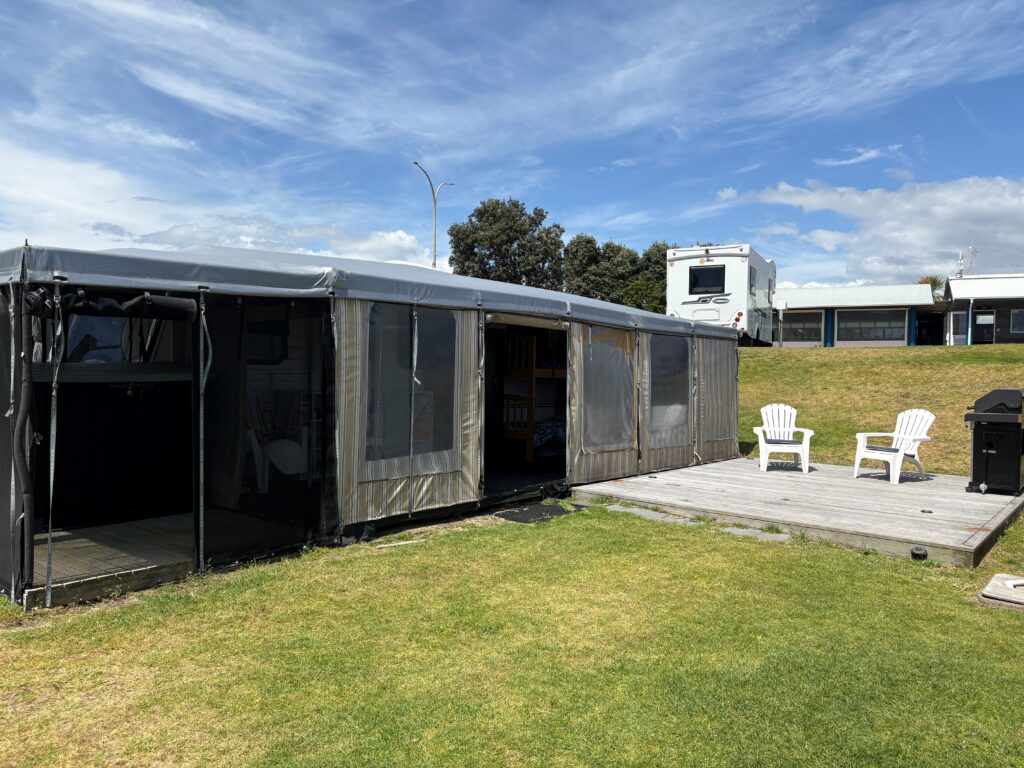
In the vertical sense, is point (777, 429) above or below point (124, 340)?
below

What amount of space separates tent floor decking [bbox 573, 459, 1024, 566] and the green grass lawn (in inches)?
14.8

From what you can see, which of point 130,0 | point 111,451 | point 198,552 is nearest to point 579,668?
point 198,552

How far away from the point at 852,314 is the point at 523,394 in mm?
20931

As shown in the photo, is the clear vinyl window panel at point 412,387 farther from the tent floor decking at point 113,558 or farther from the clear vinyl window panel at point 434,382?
the tent floor decking at point 113,558

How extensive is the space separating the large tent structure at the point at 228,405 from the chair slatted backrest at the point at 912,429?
148 inches

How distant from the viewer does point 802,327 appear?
88.1 ft

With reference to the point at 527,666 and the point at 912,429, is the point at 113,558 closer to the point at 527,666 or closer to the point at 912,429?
the point at 527,666

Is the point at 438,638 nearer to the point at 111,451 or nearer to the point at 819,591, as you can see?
the point at 819,591

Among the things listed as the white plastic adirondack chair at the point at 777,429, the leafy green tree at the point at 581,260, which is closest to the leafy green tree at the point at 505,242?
the leafy green tree at the point at 581,260

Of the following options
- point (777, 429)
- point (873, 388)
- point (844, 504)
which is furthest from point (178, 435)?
point (873, 388)

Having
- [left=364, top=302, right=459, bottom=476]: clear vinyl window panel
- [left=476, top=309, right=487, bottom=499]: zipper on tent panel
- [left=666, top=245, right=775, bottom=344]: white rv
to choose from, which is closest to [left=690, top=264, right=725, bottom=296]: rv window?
[left=666, top=245, right=775, bottom=344]: white rv

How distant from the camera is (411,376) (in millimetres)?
5656

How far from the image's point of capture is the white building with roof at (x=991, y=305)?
22.6 meters

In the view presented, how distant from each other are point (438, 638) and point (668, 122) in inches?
479
